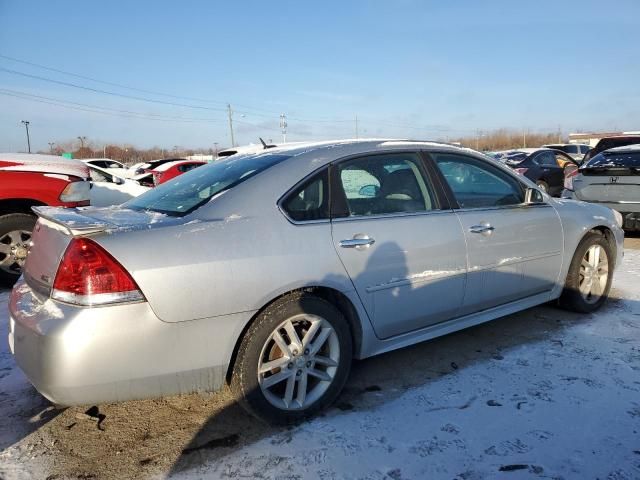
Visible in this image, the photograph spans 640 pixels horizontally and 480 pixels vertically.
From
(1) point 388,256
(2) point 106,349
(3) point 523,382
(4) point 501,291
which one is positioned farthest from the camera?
(4) point 501,291

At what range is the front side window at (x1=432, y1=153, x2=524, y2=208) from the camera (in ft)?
11.2

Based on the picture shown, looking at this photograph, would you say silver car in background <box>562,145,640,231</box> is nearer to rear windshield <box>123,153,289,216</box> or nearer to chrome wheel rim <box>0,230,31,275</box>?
Answer: rear windshield <box>123,153,289,216</box>

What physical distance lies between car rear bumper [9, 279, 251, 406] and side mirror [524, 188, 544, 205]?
Answer: 239cm

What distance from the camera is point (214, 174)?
3.10 metres

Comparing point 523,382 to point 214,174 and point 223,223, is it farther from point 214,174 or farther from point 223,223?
point 214,174

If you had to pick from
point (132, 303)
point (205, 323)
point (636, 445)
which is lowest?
point (636, 445)

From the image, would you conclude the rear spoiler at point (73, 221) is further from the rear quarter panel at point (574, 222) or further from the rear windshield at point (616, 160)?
the rear windshield at point (616, 160)

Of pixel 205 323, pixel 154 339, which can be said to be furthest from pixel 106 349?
pixel 205 323

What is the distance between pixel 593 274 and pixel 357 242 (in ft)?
8.73

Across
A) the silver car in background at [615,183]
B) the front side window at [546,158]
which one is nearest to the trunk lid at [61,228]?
the silver car in background at [615,183]

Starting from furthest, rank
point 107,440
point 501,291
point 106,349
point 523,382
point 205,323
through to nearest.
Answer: point 501,291 < point 523,382 < point 107,440 < point 205,323 < point 106,349

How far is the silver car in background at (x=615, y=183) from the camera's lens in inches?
283

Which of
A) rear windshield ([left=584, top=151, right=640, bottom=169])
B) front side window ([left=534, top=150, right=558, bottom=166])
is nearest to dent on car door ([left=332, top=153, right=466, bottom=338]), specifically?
rear windshield ([left=584, top=151, right=640, bottom=169])

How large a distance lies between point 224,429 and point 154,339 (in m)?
0.73
